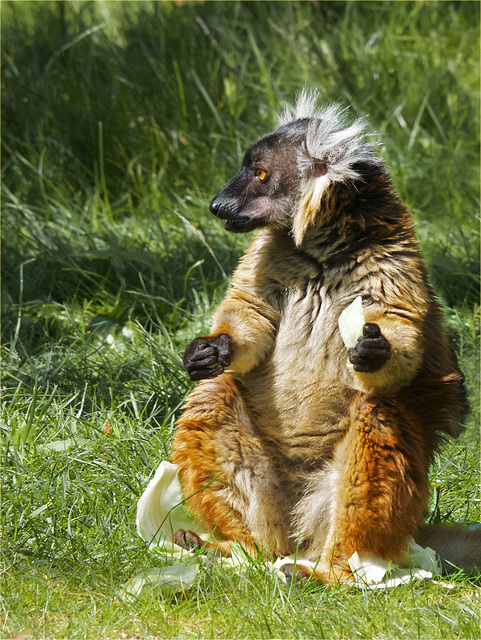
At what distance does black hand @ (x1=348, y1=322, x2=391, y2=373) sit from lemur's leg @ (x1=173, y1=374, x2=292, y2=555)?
0.69m

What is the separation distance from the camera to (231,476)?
3.56 meters

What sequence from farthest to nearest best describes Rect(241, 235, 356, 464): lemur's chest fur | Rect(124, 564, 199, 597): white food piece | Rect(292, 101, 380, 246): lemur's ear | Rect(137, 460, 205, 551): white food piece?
Rect(292, 101, 380, 246): lemur's ear < Rect(241, 235, 356, 464): lemur's chest fur < Rect(137, 460, 205, 551): white food piece < Rect(124, 564, 199, 597): white food piece

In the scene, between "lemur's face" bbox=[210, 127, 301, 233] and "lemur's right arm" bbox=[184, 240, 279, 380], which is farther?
"lemur's face" bbox=[210, 127, 301, 233]

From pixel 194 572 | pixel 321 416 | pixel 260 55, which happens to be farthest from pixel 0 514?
pixel 260 55

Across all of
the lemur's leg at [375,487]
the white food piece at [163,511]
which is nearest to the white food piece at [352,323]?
the lemur's leg at [375,487]

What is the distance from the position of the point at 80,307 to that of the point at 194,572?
2.96 m

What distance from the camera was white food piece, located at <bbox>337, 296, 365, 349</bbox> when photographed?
3324 mm

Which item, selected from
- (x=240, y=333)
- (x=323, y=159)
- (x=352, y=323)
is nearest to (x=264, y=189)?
(x=323, y=159)

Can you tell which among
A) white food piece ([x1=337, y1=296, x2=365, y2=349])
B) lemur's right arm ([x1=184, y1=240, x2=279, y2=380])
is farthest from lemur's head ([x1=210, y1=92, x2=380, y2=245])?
white food piece ([x1=337, y1=296, x2=365, y2=349])

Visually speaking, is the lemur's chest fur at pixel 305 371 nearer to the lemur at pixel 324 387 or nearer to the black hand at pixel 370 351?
the lemur at pixel 324 387

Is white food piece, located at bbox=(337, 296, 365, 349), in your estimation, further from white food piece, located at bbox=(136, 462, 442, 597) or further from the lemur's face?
the lemur's face

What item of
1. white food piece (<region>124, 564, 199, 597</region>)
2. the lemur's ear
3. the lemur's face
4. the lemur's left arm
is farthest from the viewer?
the lemur's face

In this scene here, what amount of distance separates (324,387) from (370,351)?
0.42m

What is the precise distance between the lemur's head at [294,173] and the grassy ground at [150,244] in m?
1.33
